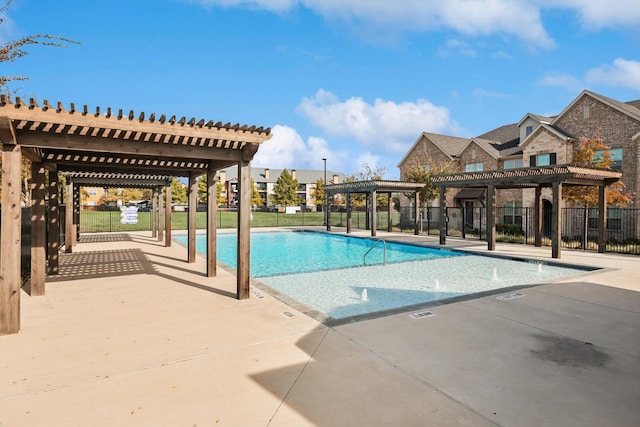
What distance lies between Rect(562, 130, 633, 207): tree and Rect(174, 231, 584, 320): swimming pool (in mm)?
8757

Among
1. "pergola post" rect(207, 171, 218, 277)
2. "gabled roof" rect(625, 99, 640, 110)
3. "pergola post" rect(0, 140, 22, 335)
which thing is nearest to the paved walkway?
"pergola post" rect(0, 140, 22, 335)

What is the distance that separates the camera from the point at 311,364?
425 centimetres

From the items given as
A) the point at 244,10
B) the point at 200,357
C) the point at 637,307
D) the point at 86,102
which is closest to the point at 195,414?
the point at 200,357

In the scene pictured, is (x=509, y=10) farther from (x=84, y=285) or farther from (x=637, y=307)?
(x=84, y=285)

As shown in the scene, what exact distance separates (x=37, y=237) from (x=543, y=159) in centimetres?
2675

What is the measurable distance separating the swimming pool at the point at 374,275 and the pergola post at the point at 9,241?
4.42 meters

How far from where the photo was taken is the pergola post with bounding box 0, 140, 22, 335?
17.5ft

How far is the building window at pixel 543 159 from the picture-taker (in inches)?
909

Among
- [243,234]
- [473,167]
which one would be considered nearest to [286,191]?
[473,167]

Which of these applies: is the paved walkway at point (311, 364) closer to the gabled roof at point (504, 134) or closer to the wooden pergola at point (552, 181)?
the wooden pergola at point (552, 181)

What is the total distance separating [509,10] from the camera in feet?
43.3

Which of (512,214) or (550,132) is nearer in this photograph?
(550,132)

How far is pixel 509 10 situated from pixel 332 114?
2453 inches

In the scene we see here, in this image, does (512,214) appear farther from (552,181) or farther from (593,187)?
(552,181)
